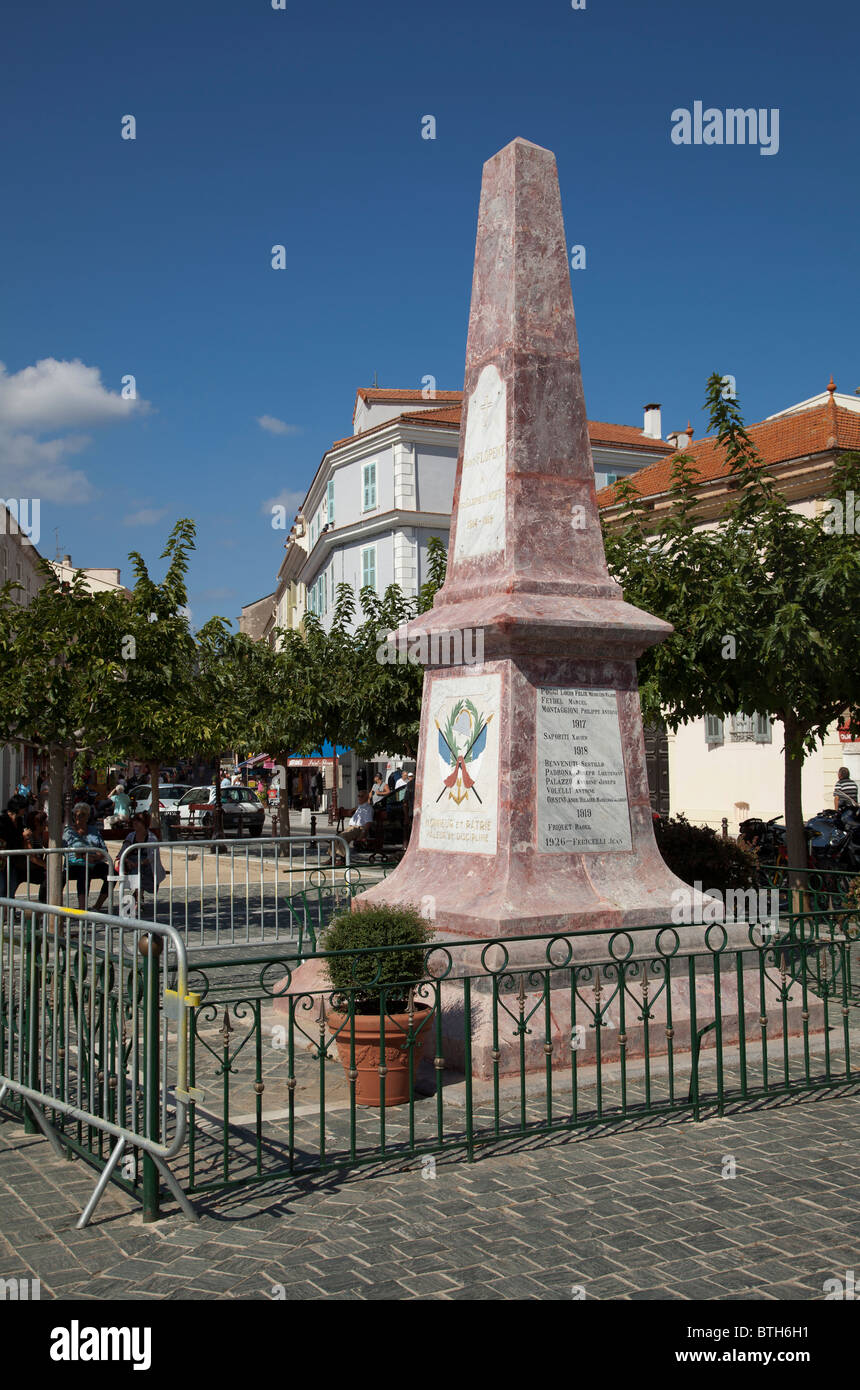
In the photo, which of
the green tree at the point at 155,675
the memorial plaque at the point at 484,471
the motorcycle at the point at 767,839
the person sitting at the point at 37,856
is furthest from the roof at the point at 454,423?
the memorial plaque at the point at 484,471

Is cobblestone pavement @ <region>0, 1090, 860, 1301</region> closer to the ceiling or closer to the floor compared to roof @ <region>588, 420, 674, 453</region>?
closer to the floor

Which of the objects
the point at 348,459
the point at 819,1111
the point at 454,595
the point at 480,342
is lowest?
the point at 819,1111

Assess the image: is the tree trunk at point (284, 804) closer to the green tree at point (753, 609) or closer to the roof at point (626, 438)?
the green tree at point (753, 609)

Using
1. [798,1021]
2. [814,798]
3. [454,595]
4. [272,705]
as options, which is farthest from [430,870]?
[814,798]

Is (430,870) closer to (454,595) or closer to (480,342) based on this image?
(454,595)

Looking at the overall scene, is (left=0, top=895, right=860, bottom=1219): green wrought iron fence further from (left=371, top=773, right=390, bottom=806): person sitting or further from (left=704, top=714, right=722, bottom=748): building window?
(left=371, top=773, right=390, bottom=806): person sitting

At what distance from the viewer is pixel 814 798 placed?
2594 cm

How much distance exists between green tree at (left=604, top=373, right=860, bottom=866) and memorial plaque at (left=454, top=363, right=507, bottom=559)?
4.43 meters

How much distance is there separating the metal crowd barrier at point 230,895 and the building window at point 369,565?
77.5ft

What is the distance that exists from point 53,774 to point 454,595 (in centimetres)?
672

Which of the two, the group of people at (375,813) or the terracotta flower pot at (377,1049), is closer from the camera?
the terracotta flower pot at (377,1049)

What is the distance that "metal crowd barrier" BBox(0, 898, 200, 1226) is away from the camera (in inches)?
183

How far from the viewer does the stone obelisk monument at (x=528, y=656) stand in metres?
7.71

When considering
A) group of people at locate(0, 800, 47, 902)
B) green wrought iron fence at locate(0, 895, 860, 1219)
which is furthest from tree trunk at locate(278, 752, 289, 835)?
green wrought iron fence at locate(0, 895, 860, 1219)
